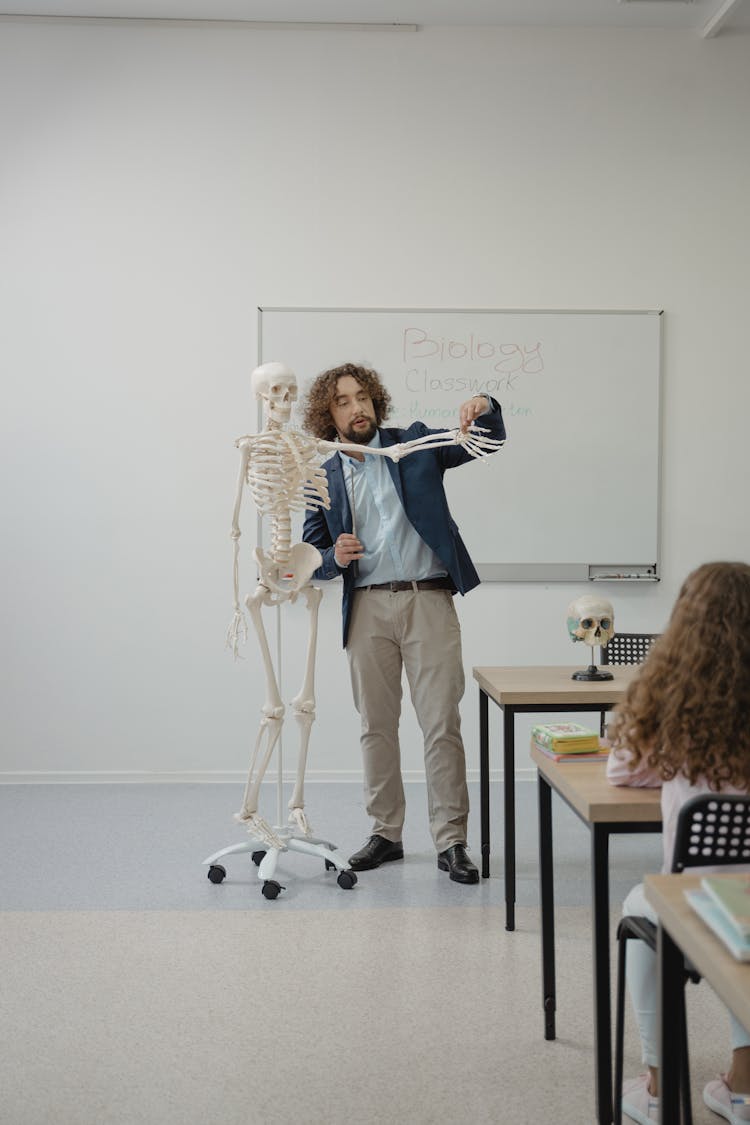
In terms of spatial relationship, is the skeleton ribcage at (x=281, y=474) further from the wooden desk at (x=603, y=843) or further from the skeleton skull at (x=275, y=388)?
the wooden desk at (x=603, y=843)

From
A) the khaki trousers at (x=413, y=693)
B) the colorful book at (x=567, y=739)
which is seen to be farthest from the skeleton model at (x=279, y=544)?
the colorful book at (x=567, y=739)

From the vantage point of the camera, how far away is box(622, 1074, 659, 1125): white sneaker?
79.0 inches

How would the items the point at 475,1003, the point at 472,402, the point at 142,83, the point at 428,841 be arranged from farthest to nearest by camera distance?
1. the point at 142,83
2. the point at 428,841
3. the point at 472,402
4. the point at 475,1003

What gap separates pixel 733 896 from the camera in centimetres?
122

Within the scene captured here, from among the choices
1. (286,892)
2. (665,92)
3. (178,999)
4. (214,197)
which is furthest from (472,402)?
(665,92)

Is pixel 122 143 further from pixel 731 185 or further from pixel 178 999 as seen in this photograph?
pixel 178 999

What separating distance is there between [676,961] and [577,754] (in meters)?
1.01

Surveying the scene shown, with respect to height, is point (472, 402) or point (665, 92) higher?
point (665, 92)

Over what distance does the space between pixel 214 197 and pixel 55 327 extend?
96 centimetres

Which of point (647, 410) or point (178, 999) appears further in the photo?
point (647, 410)

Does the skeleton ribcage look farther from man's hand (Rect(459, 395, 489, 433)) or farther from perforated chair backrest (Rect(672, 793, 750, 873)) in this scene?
perforated chair backrest (Rect(672, 793, 750, 873))

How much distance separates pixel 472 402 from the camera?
331 cm

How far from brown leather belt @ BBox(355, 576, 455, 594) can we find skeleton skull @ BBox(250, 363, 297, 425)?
680 millimetres

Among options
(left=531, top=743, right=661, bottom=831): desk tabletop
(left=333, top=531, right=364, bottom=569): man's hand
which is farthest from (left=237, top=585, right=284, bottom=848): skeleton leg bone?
(left=531, top=743, right=661, bottom=831): desk tabletop
